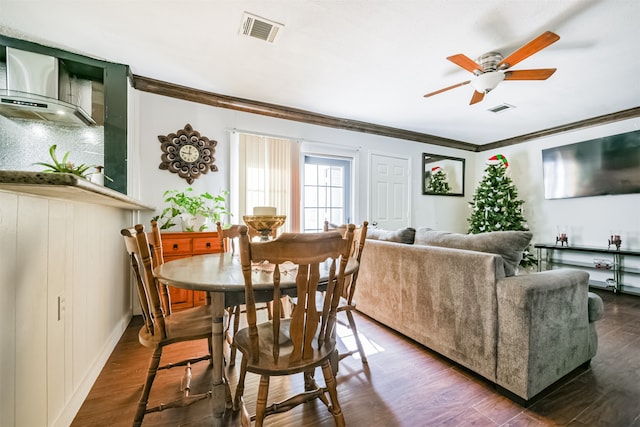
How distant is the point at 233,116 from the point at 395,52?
2155 millimetres

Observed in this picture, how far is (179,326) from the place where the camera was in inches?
55.7

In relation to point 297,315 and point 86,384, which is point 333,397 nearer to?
point 297,315

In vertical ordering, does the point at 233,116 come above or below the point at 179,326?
above

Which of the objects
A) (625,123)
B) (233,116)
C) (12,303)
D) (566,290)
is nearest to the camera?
(12,303)

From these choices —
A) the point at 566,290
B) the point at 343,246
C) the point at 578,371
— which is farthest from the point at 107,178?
the point at 578,371

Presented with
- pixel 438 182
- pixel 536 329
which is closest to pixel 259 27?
pixel 536 329

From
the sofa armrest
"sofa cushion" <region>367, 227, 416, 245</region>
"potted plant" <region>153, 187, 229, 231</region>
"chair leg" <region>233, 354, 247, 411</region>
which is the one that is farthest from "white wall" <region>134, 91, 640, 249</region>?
the sofa armrest

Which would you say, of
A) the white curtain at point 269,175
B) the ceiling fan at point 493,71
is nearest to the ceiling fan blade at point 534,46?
the ceiling fan at point 493,71

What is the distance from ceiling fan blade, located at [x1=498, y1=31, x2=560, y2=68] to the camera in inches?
70.9

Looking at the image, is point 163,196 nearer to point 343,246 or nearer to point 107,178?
point 107,178

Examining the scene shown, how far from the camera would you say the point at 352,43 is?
234 cm

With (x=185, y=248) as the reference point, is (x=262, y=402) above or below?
below

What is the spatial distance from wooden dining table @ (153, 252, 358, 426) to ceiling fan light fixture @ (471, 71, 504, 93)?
229cm

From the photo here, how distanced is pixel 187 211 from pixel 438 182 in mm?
4637
